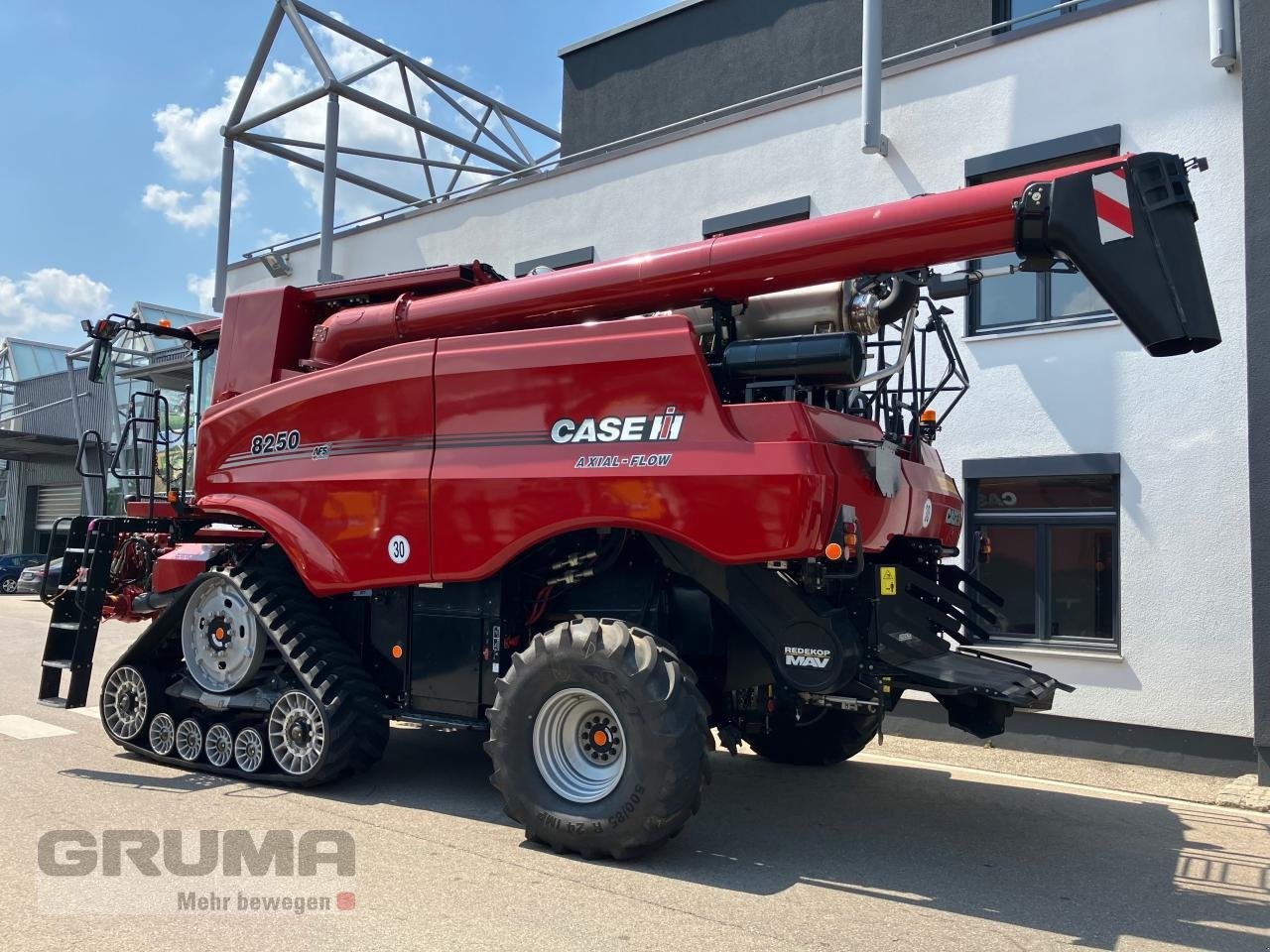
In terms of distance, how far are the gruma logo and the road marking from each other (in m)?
6.35

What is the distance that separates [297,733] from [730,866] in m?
3.00

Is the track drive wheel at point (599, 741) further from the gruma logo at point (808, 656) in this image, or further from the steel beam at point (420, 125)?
the steel beam at point (420, 125)

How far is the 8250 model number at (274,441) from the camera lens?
7.04 metres

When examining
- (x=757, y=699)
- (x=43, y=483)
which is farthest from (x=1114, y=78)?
Answer: (x=43, y=483)

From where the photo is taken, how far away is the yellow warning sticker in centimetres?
573

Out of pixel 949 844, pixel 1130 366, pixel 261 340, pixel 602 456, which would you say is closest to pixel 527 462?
pixel 602 456

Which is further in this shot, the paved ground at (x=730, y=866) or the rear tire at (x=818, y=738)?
the rear tire at (x=818, y=738)

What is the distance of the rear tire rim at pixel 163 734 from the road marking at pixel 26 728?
1568mm

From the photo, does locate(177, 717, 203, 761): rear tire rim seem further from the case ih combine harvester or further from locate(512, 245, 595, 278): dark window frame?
locate(512, 245, 595, 278): dark window frame

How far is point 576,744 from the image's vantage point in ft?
18.5

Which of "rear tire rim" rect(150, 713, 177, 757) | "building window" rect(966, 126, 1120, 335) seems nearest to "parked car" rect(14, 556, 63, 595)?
"rear tire rim" rect(150, 713, 177, 757)

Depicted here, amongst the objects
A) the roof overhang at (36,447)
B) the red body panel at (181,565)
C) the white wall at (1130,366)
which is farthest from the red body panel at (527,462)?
the roof overhang at (36,447)

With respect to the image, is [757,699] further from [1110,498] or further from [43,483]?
[43,483]

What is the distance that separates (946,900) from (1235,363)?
5409mm
